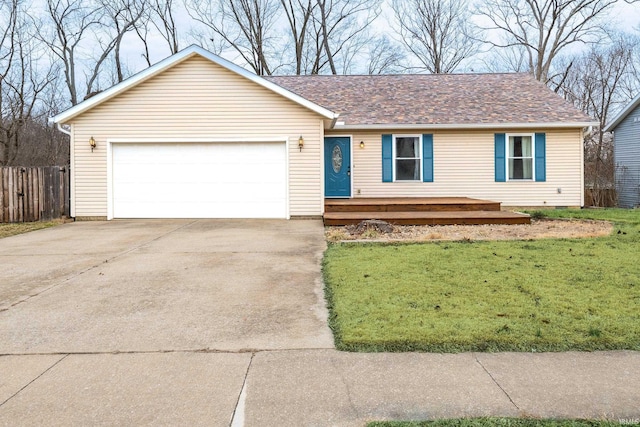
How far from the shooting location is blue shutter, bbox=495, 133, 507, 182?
14.4m

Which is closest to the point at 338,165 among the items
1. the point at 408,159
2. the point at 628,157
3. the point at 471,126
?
the point at 408,159

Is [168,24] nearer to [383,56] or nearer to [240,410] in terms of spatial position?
[383,56]

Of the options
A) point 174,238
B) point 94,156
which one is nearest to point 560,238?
point 174,238

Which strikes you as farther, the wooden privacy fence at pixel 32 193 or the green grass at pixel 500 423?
the wooden privacy fence at pixel 32 193

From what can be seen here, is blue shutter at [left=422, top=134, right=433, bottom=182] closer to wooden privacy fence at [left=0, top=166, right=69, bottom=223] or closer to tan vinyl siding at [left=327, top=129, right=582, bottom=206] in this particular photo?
tan vinyl siding at [left=327, top=129, right=582, bottom=206]

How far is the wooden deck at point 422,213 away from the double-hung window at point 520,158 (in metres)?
2.93

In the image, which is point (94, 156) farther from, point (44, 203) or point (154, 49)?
point (154, 49)

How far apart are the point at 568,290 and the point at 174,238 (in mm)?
6705

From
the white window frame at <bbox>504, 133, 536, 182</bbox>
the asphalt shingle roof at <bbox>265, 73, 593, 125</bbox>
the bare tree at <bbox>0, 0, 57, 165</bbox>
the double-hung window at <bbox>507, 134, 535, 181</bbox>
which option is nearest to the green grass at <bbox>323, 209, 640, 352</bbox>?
the white window frame at <bbox>504, 133, 536, 182</bbox>

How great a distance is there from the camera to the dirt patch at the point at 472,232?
8680 mm

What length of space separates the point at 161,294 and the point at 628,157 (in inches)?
797

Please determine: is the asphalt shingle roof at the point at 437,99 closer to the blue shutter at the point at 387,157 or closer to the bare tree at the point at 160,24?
the blue shutter at the point at 387,157

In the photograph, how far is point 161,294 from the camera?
521cm

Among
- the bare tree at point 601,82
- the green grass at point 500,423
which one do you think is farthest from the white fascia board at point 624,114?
the green grass at point 500,423
